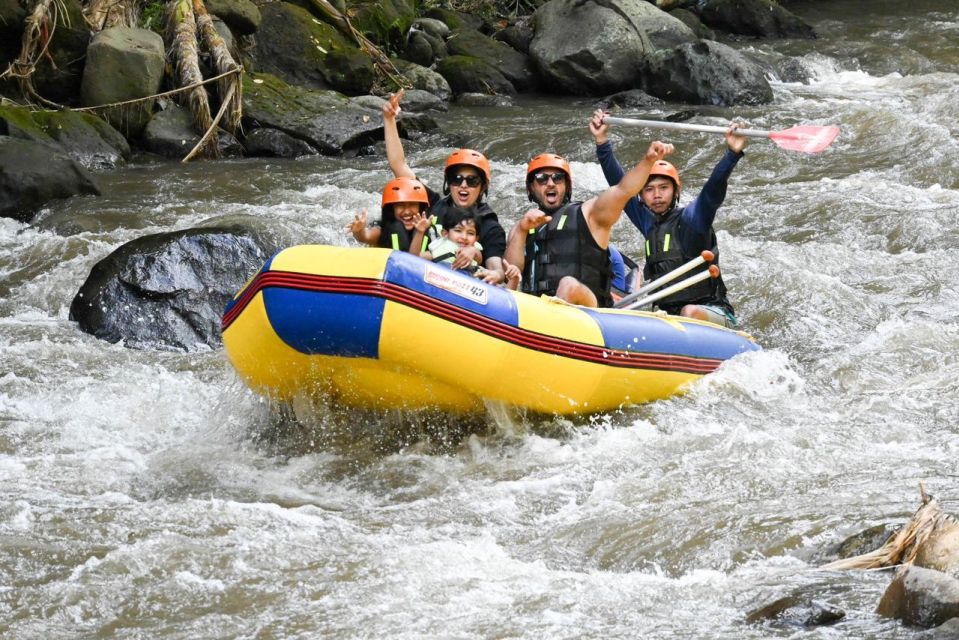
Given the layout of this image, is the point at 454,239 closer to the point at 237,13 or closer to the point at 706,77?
the point at 237,13

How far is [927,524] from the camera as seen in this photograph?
3537 mm

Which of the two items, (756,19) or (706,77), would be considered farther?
(756,19)

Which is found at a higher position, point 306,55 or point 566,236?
point 306,55

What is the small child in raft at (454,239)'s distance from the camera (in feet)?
19.1

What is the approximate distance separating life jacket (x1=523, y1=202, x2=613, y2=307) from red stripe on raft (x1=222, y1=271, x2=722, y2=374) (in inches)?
21.2

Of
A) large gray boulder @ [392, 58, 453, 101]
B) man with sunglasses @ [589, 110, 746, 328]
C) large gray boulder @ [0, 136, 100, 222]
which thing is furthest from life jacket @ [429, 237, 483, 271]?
large gray boulder @ [392, 58, 453, 101]

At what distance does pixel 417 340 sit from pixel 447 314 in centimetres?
16

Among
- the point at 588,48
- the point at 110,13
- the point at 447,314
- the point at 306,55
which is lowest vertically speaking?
the point at 447,314

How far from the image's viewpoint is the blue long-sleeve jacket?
6.14 m

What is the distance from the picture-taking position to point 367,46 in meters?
14.5

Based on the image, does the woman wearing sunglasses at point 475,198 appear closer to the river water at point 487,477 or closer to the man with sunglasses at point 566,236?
the man with sunglasses at point 566,236

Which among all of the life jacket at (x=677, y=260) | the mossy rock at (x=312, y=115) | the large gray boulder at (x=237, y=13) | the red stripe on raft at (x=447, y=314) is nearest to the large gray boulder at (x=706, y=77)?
the mossy rock at (x=312, y=115)

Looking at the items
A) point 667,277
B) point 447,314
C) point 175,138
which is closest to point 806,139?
point 667,277

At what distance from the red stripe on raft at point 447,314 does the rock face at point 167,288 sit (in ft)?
6.66
